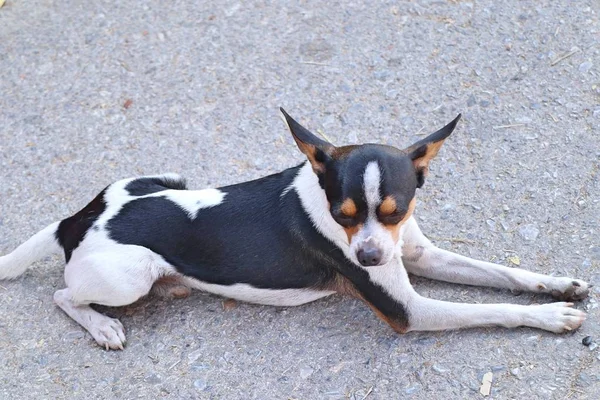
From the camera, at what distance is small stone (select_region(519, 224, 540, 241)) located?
16.9ft

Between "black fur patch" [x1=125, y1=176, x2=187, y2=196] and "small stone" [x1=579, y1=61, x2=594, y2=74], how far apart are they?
2.97 m

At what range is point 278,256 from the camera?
469cm

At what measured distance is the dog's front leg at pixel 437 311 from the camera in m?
4.51

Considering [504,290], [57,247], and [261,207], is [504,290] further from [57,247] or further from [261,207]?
[57,247]

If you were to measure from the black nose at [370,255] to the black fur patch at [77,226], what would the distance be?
1.57 metres

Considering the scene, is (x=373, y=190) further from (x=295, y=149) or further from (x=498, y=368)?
(x=295, y=149)

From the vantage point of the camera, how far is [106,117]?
640 centimetres

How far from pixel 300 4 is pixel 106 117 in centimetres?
187

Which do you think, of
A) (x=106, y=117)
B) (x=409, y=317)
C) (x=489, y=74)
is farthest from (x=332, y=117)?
(x=409, y=317)

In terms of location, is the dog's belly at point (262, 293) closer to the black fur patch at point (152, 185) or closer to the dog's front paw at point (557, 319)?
the black fur patch at point (152, 185)

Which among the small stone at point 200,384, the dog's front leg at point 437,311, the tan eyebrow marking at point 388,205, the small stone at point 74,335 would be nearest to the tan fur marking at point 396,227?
the tan eyebrow marking at point 388,205

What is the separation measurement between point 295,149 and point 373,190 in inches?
75.6

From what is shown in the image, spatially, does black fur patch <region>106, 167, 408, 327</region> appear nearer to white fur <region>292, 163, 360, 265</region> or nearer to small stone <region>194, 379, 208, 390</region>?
white fur <region>292, 163, 360, 265</region>

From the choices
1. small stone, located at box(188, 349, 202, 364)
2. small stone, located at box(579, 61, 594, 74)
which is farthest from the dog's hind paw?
small stone, located at box(579, 61, 594, 74)
